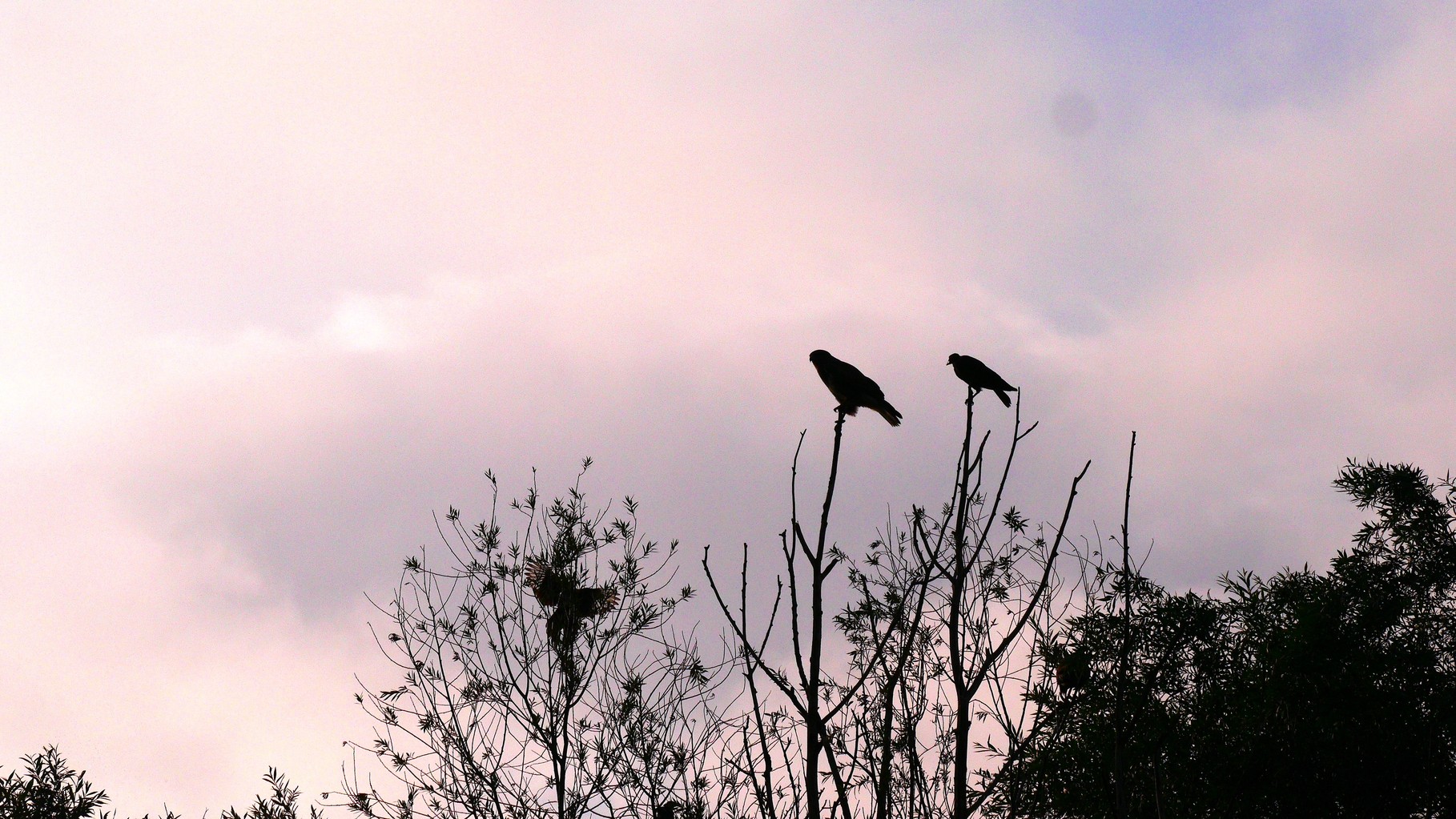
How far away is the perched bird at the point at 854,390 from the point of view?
1048 centimetres

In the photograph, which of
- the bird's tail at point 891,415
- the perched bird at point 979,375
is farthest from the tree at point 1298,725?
the perched bird at point 979,375

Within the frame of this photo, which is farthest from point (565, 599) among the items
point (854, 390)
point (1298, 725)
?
point (1298, 725)

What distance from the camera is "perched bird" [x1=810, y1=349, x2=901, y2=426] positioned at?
10484 millimetres

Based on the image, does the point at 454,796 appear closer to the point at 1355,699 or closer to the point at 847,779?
the point at 847,779

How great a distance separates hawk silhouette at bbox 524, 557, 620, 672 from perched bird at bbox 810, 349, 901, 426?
3.03 metres

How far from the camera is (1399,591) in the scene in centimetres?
922

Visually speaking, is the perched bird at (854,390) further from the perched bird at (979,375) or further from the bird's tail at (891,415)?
the perched bird at (979,375)

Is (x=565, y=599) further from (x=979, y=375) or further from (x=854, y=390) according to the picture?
(x=979, y=375)

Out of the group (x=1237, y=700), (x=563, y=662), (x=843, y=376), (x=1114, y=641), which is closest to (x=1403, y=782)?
(x=1237, y=700)

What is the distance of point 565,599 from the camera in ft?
28.3

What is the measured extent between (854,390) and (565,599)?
11.5ft

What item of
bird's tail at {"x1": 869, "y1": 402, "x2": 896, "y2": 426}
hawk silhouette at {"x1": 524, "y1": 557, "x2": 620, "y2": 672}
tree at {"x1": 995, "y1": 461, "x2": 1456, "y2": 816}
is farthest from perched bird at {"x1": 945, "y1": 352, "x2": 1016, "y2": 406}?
hawk silhouette at {"x1": 524, "y1": 557, "x2": 620, "y2": 672}

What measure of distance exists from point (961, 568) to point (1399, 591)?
7735mm

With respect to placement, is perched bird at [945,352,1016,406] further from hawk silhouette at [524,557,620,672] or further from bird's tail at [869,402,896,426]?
hawk silhouette at [524,557,620,672]
